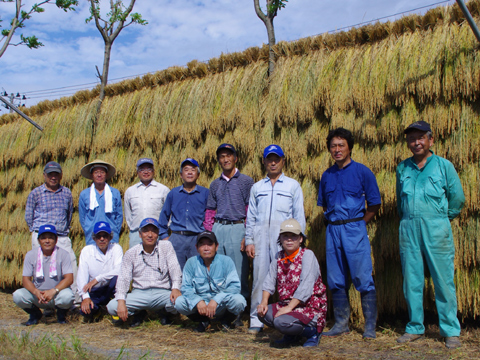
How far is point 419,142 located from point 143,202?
9.57 ft

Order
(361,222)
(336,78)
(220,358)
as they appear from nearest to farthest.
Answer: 1. (220,358)
2. (361,222)
3. (336,78)

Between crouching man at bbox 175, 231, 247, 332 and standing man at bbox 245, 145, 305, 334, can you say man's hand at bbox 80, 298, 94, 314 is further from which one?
standing man at bbox 245, 145, 305, 334

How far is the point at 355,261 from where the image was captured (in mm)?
3607

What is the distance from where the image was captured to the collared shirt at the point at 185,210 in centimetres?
455

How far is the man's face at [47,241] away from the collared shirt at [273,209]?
7.15ft

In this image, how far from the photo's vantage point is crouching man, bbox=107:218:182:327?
4.29m

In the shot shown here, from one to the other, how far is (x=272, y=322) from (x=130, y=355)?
3.57ft

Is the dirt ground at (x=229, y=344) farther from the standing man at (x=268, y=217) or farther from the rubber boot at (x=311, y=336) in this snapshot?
the standing man at (x=268, y=217)

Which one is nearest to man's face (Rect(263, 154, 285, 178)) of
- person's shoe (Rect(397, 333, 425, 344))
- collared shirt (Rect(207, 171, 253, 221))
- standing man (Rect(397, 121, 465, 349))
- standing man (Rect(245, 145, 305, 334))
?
Result: standing man (Rect(245, 145, 305, 334))

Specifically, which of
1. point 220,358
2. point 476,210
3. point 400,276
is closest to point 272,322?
point 220,358

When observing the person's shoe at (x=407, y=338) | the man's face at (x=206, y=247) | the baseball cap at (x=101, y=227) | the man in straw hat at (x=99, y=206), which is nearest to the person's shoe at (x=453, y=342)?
the person's shoe at (x=407, y=338)

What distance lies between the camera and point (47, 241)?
4.70m

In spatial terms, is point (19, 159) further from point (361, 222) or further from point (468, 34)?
point (468, 34)

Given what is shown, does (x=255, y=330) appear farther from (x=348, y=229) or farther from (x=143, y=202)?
(x=143, y=202)
